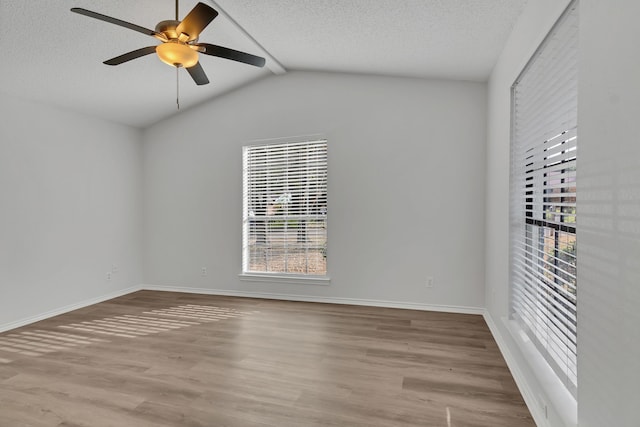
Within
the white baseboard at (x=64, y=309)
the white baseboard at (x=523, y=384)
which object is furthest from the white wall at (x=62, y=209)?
the white baseboard at (x=523, y=384)

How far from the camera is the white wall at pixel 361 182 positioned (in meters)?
3.89

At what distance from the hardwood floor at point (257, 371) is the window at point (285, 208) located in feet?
2.76

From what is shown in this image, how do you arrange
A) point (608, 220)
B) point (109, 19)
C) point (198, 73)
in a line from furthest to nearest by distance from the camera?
point (198, 73)
point (109, 19)
point (608, 220)

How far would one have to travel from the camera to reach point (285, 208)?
4605 mm

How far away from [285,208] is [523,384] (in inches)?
126

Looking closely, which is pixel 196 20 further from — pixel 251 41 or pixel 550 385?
pixel 550 385

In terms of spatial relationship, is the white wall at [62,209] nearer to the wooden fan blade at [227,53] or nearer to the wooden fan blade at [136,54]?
the wooden fan blade at [136,54]

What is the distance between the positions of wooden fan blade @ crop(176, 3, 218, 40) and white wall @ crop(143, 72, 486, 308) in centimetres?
232

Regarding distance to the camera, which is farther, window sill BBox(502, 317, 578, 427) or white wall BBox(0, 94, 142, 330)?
white wall BBox(0, 94, 142, 330)

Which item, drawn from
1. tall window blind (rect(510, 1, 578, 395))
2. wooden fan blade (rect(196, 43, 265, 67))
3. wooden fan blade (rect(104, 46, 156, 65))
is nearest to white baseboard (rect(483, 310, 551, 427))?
tall window blind (rect(510, 1, 578, 395))

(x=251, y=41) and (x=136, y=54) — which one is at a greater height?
(x=251, y=41)

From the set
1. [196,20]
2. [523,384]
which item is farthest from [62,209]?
[523,384]

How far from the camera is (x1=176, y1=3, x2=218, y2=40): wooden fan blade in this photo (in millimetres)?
2023

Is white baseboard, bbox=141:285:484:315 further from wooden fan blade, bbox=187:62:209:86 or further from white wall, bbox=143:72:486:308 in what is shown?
wooden fan blade, bbox=187:62:209:86
